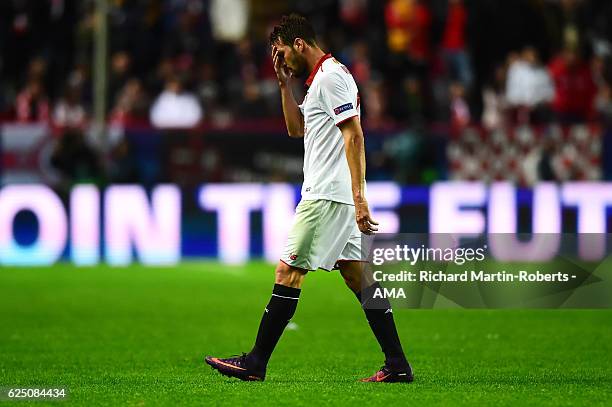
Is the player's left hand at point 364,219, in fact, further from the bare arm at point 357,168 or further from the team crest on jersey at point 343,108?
the team crest on jersey at point 343,108

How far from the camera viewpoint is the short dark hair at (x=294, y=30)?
836 centimetres

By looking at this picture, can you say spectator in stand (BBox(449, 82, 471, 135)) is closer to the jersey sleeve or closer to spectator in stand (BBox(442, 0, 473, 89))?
spectator in stand (BBox(442, 0, 473, 89))

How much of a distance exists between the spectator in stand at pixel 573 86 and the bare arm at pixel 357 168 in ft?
42.7

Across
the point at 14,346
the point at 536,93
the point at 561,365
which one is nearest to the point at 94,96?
the point at 536,93

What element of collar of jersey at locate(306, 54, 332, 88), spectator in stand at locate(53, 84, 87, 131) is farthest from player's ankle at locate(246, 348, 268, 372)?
spectator in stand at locate(53, 84, 87, 131)

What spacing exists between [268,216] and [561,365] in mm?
9723

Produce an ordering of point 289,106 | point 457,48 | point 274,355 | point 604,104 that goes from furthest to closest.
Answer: point 457,48 < point 604,104 < point 274,355 < point 289,106

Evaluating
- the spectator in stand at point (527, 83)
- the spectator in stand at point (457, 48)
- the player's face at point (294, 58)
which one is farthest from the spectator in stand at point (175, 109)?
the player's face at point (294, 58)

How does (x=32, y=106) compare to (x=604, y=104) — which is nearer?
(x=604, y=104)

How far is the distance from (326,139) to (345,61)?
14.4 m

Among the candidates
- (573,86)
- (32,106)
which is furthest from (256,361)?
(573,86)

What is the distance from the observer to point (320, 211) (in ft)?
27.2

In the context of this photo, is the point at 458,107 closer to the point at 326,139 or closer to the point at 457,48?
the point at 457,48

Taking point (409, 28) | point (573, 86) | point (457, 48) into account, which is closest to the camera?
point (573, 86)
